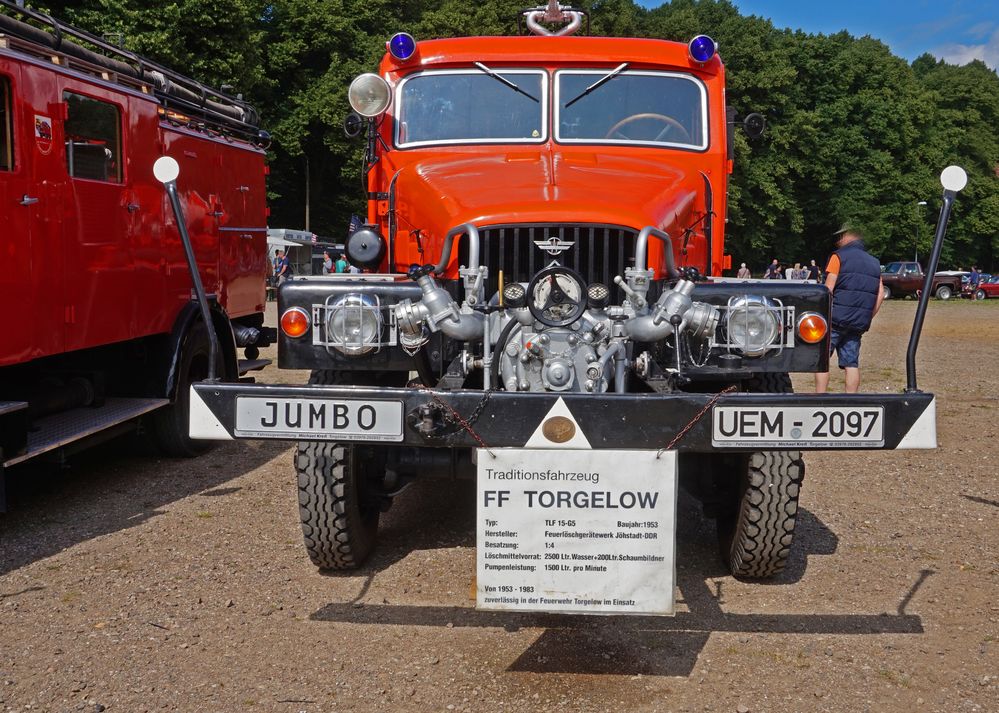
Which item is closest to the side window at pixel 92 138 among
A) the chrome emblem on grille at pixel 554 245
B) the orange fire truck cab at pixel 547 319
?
the orange fire truck cab at pixel 547 319

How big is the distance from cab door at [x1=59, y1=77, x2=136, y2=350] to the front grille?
3.08 metres

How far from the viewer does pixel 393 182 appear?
18.6 feet

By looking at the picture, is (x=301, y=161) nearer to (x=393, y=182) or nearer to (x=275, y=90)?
(x=275, y=90)

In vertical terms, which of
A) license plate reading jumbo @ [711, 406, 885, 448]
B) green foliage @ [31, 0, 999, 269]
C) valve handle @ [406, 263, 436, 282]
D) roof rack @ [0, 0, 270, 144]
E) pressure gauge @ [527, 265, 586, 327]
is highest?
green foliage @ [31, 0, 999, 269]

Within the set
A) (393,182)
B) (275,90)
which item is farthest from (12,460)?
(275,90)

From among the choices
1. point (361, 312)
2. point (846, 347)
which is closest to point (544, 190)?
point (361, 312)

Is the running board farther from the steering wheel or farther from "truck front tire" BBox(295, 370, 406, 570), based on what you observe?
the steering wheel

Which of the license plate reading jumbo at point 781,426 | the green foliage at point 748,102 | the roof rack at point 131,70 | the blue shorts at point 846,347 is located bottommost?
the blue shorts at point 846,347

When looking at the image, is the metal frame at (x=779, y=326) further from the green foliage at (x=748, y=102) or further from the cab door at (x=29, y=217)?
the green foliage at (x=748, y=102)

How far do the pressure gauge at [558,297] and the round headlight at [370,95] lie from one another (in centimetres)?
217

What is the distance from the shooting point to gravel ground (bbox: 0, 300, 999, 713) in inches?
151

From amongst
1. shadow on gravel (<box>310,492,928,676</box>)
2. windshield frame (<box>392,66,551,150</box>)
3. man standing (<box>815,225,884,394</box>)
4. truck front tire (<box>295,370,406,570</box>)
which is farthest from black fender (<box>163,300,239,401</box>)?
man standing (<box>815,225,884,394</box>)

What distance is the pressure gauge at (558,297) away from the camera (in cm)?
392

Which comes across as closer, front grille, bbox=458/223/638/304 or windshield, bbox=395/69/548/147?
front grille, bbox=458/223/638/304
